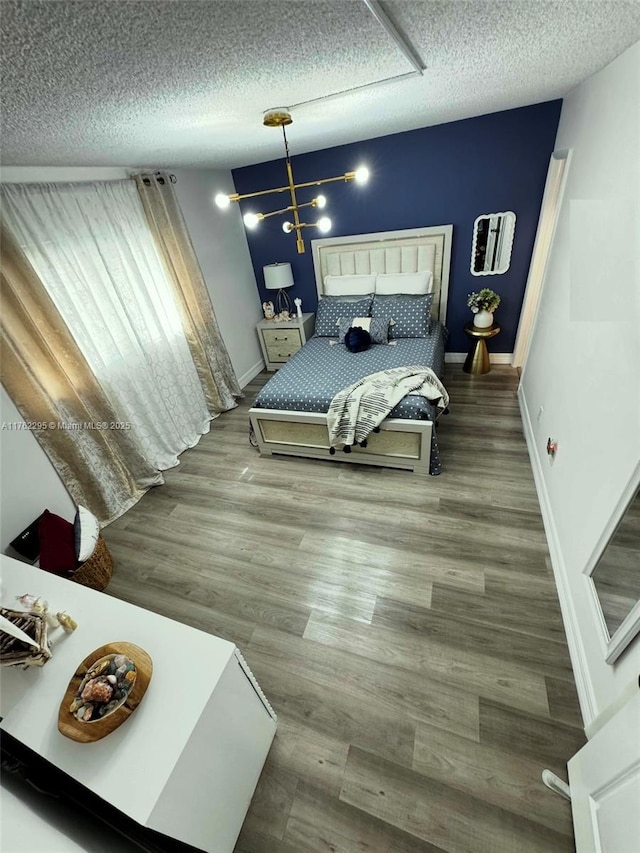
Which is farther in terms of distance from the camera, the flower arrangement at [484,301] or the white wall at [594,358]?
the flower arrangement at [484,301]

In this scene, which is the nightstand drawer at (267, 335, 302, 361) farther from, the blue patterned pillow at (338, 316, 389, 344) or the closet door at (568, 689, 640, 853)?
the closet door at (568, 689, 640, 853)

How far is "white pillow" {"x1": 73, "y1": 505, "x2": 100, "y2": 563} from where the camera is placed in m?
1.93

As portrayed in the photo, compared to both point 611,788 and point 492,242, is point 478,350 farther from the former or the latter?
point 611,788

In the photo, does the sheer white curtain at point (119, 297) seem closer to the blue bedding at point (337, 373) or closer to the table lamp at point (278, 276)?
the blue bedding at point (337, 373)

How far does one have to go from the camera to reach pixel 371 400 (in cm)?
248

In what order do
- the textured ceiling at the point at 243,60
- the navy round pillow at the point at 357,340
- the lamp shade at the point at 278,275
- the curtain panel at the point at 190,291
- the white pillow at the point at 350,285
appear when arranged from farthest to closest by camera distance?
the lamp shade at the point at 278,275 < the white pillow at the point at 350,285 < the navy round pillow at the point at 357,340 < the curtain panel at the point at 190,291 < the textured ceiling at the point at 243,60

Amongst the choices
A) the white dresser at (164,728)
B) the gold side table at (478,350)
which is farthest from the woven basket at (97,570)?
the gold side table at (478,350)

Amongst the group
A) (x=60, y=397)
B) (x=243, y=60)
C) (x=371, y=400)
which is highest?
(x=243, y=60)

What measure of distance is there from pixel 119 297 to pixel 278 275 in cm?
181

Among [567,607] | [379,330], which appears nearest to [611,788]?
A: [567,607]

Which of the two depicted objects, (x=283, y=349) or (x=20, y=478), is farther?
(x=283, y=349)

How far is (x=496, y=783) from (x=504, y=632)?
1.84 ft

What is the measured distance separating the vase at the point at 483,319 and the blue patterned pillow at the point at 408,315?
0.50 m

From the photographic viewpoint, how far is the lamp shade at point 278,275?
152 inches
